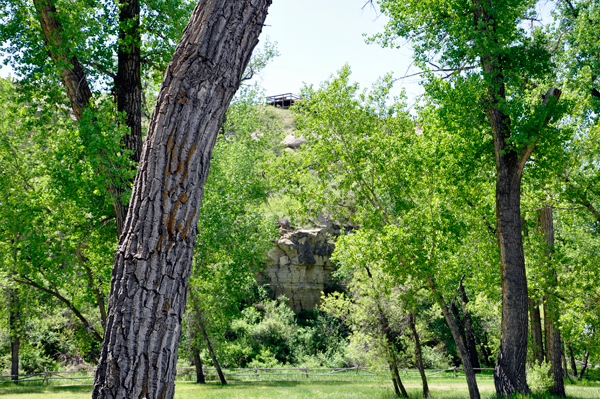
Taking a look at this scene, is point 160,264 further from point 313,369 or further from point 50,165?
point 313,369

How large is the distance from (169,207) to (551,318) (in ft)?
52.8

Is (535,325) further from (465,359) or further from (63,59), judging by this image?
(63,59)

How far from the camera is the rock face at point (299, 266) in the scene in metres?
34.3

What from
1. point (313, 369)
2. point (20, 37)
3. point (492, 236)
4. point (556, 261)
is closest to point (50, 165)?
point (20, 37)

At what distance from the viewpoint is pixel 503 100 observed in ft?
31.3

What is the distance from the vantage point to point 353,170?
12.9m

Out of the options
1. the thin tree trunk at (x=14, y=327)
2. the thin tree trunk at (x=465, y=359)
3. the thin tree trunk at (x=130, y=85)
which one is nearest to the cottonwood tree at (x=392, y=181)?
the thin tree trunk at (x=465, y=359)

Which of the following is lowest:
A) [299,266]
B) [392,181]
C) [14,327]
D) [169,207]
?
[14,327]

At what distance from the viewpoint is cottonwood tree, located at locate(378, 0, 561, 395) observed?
9.52 metres

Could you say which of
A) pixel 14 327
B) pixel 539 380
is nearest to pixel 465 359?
pixel 539 380

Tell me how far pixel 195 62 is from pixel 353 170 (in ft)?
33.5

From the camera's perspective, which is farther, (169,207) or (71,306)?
(71,306)

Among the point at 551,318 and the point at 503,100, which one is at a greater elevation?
the point at 503,100

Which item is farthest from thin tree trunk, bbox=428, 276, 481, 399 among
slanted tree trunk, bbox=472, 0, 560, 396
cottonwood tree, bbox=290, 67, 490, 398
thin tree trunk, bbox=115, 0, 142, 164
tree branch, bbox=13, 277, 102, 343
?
tree branch, bbox=13, 277, 102, 343
